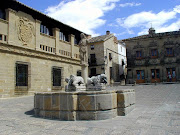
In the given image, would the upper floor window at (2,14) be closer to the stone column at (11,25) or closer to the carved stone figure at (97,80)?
the stone column at (11,25)

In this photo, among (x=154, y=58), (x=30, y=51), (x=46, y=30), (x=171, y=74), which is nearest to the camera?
(x=30, y=51)

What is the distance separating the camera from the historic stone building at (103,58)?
28.5 m

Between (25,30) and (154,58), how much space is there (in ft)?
67.1

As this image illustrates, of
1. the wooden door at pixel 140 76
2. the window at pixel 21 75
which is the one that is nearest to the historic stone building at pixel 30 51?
the window at pixel 21 75

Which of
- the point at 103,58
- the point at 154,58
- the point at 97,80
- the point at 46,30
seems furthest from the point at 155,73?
the point at 97,80

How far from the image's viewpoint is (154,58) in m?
27.9

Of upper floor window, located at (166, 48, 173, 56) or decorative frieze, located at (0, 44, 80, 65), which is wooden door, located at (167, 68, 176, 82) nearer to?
upper floor window, located at (166, 48, 173, 56)

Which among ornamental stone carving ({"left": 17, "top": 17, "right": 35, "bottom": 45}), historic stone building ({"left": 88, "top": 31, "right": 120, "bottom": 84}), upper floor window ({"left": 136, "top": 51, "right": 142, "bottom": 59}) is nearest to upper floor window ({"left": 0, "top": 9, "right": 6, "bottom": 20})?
ornamental stone carving ({"left": 17, "top": 17, "right": 35, "bottom": 45})

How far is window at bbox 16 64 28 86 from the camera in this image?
49.3 ft

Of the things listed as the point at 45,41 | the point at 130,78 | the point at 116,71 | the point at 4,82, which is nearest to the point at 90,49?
the point at 116,71

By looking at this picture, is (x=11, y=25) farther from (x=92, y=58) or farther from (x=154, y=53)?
(x=154, y=53)

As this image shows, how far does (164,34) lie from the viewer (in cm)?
2759

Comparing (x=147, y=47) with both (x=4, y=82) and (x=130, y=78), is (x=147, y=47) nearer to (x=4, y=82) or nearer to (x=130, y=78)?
(x=130, y=78)

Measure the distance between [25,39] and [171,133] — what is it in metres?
15.6
